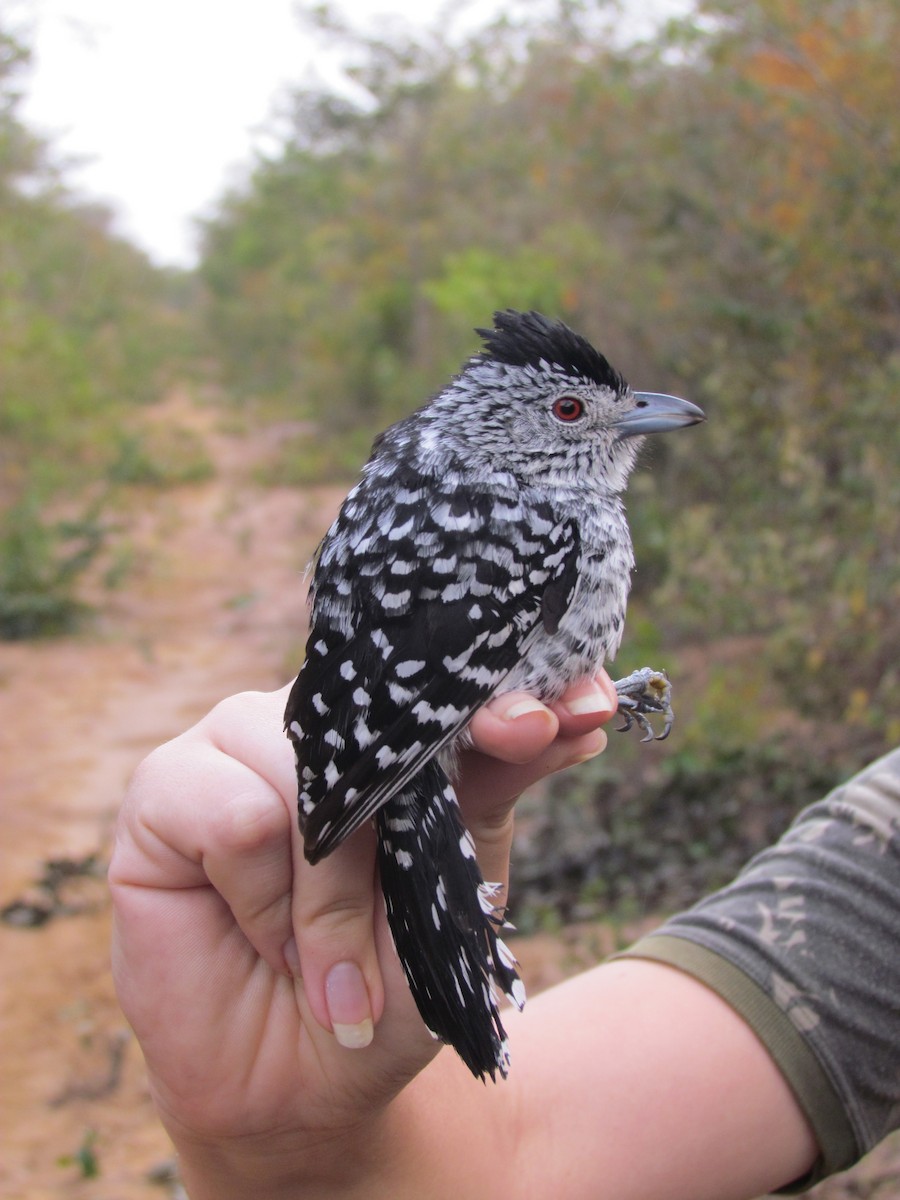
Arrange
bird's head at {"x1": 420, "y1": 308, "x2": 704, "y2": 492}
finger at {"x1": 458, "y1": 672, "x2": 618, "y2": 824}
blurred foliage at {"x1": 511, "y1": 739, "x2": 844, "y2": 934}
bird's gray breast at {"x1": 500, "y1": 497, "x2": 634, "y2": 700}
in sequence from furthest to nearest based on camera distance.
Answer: blurred foliage at {"x1": 511, "y1": 739, "x2": 844, "y2": 934} → bird's head at {"x1": 420, "y1": 308, "x2": 704, "y2": 492} → bird's gray breast at {"x1": 500, "y1": 497, "x2": 634, "y2": 700} → finger at {"x1": 458, "y1": 672, "x2": 618, "y2": 824}

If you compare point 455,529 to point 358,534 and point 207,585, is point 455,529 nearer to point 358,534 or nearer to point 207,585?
point 358,534

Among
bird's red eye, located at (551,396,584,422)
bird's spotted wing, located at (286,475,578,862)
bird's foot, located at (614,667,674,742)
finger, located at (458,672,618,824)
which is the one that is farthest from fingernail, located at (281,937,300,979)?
bird's red eye, located at (551,396,584,422)

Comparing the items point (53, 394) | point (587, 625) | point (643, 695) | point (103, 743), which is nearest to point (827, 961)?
point (643, 695)

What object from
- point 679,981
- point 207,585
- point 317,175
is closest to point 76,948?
point 679,981

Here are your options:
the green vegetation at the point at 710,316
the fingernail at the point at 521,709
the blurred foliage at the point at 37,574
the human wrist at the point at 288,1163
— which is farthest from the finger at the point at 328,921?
the blurred foliage at the point at 37,574

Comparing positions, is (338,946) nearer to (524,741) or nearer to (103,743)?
(524,741)

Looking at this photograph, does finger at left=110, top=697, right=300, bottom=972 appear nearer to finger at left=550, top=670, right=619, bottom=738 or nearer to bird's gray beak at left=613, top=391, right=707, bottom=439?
finger at left=550, top=670, right=619, bottom=738
